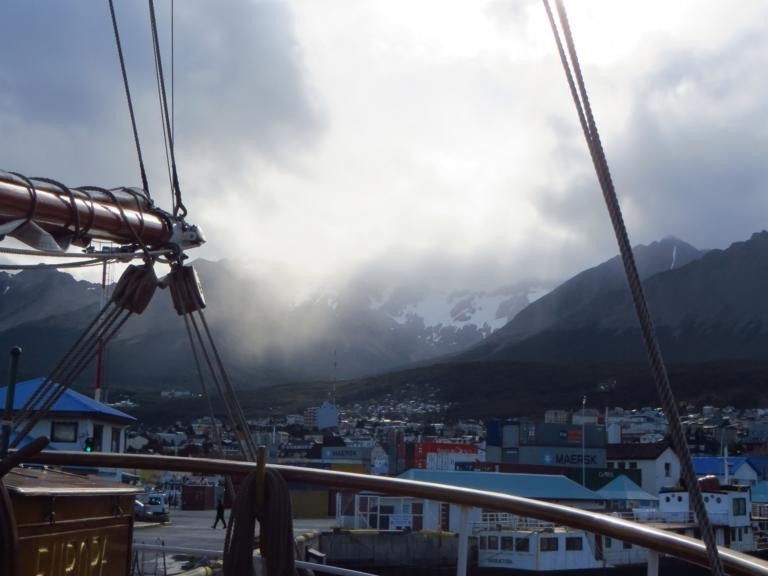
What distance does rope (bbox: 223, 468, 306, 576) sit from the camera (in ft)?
14.9

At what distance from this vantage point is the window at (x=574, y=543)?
29.8 metres

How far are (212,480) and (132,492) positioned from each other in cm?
4589

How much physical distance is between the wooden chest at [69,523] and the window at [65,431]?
19789mm

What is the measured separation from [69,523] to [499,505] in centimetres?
252

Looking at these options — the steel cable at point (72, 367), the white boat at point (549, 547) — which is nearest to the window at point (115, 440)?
the white boat at point (549, 547)

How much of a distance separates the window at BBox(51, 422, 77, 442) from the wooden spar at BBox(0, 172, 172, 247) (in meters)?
18.3

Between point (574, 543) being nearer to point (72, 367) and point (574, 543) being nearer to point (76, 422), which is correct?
point (76, 422)

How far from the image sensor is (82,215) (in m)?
7.54

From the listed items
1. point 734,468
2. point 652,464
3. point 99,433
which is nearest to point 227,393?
point 99,433

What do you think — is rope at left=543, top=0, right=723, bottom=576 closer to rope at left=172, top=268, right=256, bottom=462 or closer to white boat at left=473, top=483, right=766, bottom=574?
rope at left=172, top=268, right=256, bottom=462

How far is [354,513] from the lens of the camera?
1325 inches

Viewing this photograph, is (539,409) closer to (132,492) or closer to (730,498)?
(730,498)

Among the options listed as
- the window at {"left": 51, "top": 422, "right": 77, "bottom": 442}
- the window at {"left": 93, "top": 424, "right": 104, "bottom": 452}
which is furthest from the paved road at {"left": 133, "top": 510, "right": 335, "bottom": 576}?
the window at {"left": 51, "top": 422, "right": 77, "bottom": 442}

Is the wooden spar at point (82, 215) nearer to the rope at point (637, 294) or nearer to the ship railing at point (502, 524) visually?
the rope at point (637, 294)
